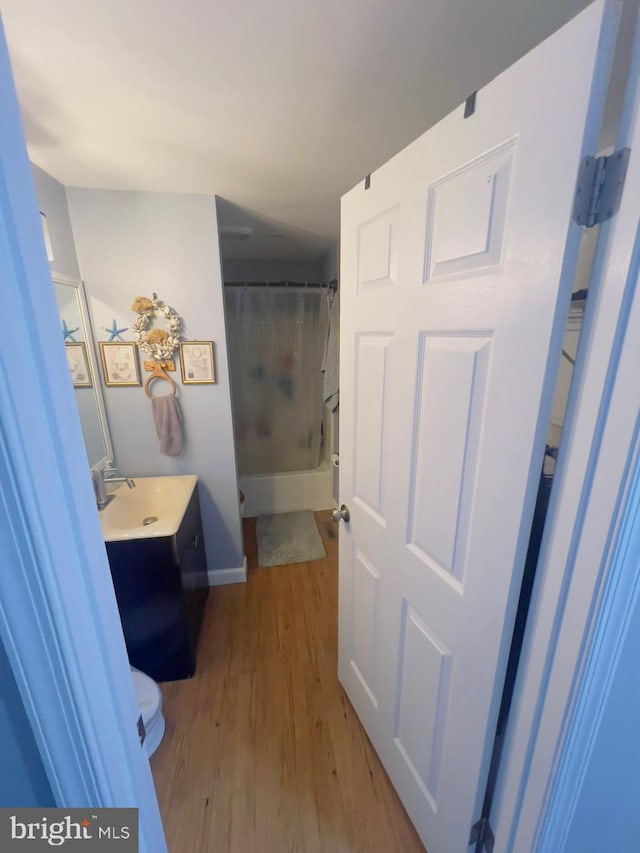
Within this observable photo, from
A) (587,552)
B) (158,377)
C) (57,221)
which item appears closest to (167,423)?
(158,377)

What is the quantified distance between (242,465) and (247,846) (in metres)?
2.41

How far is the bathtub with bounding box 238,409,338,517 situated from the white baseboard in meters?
0.89

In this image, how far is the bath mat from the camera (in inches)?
101

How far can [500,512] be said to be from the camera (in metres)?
0.71

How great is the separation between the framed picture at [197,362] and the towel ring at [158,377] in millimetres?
66

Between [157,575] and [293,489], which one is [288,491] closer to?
[293,489]

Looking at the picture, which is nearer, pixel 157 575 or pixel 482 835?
pixel 482 835

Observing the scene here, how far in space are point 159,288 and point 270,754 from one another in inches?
Answer: 84.5

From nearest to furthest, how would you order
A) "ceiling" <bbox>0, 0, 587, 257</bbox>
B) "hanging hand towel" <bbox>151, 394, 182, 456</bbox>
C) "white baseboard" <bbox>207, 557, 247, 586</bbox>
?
"ceiling" <bbox>0, 0, 587, 257</bbox> → "hanging hand towel" <bbox>151, 394, 182, 456</bbox> → "white baseboard" <bbox>207, 557, 247, 586</bbox>

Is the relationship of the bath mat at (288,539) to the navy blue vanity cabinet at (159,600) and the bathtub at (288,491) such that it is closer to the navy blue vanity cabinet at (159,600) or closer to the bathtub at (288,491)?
the bathtub at (288,491)

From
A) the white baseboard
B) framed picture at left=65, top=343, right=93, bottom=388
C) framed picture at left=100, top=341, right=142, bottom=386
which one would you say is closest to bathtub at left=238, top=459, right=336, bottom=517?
the white baseboard

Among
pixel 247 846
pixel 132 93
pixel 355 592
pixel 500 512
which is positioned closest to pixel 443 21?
pixel 132 93

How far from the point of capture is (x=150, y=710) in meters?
1.29

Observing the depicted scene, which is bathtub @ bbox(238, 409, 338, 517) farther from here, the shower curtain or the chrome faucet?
the chrome faucet
